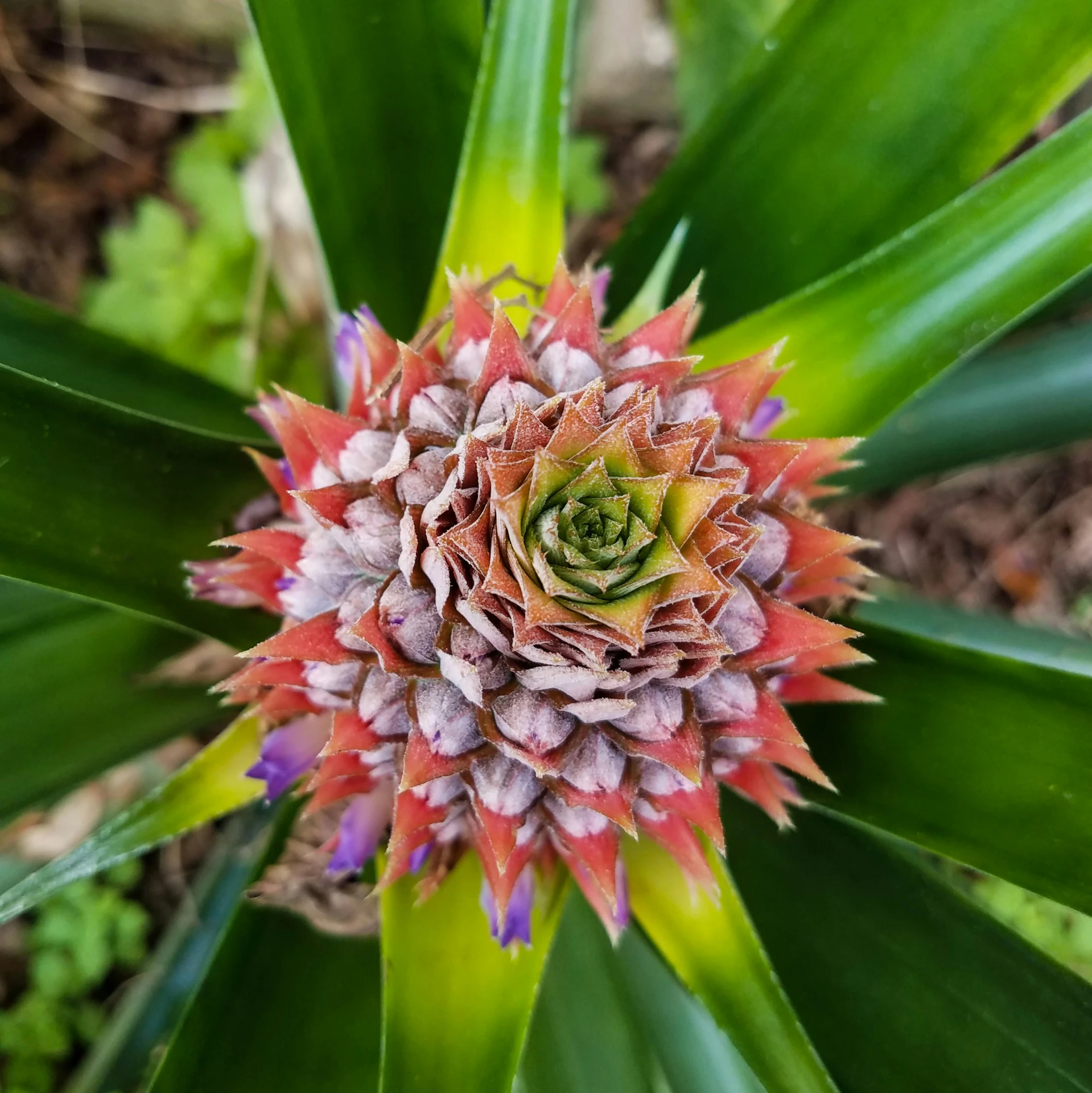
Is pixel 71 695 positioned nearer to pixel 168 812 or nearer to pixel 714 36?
pixel 168 812

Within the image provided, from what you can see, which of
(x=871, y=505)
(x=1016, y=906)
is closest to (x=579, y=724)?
(x=1016, y=906)

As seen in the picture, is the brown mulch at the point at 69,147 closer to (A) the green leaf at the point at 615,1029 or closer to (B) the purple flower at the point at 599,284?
(B) the purple flower at the point at 599,284

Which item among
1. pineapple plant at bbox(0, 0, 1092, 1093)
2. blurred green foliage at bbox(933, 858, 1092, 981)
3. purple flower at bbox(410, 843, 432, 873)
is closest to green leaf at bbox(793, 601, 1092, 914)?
pineapple plant at bbox(0, 0, 1092, 1093)

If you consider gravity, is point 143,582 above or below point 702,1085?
above

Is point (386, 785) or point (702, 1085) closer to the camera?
point (386, 785)

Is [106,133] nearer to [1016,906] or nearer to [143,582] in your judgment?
[143,582]

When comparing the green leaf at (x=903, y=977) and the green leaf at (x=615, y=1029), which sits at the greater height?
the green leaf at (x=903, y=977)

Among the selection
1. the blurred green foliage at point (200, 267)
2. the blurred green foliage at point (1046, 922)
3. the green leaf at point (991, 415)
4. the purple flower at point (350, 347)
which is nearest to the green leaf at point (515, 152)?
the purple flower at point (350, 347)
